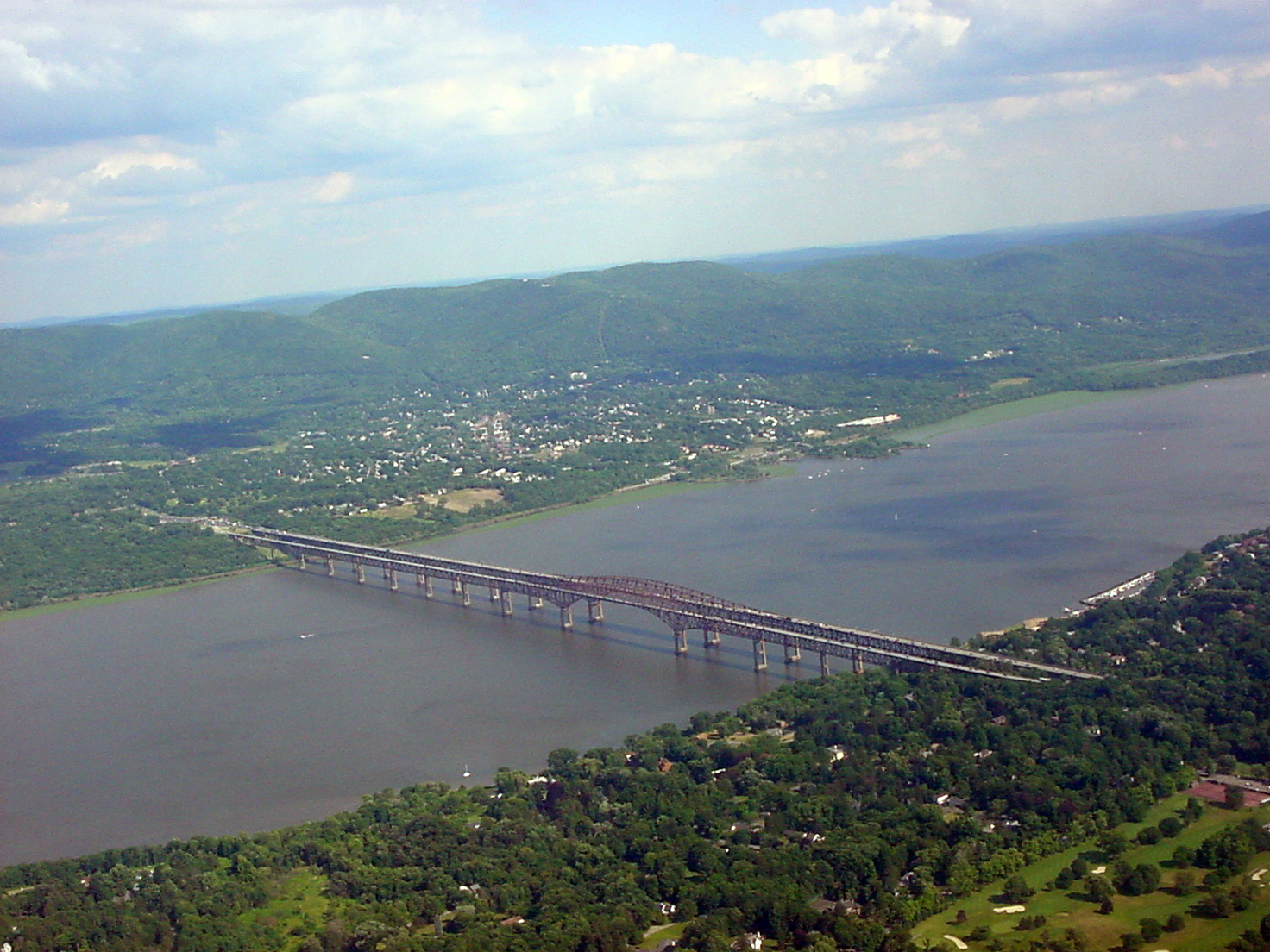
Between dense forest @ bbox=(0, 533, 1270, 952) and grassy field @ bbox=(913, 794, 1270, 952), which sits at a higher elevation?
dense forest @ bbox=(0, 533, 1270, 952)

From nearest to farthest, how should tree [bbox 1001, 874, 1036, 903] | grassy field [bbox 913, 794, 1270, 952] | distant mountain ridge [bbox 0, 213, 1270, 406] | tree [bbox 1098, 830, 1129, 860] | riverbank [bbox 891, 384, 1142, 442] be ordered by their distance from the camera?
grassy field [bbox 913, 794, 1270, 952] < tree [bbox 1001, 874, 1036, 903] < tree [bbox 1098, 830, 1129, 860] < riverbank [bbox 891, 384, 1142, 442] < distant mountain ridge [bbox 0, 213, 1270, 406]

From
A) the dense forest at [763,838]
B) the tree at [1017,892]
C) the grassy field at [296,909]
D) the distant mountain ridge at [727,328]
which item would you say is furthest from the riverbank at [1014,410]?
the grassy field at [296,909]

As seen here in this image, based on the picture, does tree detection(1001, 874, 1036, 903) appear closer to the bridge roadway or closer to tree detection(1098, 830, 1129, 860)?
tree detection(1098, 830, 1129, 860)

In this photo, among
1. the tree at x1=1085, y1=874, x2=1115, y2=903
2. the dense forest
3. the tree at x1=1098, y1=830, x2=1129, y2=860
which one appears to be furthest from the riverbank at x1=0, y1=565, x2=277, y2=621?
the tree at x1=1085, y1=874, x2=1115, y2=903

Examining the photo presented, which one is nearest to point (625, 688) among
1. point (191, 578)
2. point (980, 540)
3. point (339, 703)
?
point (339, 703)

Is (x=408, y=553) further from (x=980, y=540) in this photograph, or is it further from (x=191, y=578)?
(x=980, y=540)

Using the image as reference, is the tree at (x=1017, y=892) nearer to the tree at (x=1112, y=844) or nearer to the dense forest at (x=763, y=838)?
the dense forest at (x=763, y=838)

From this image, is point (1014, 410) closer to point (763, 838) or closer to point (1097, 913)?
point (763, 838)
